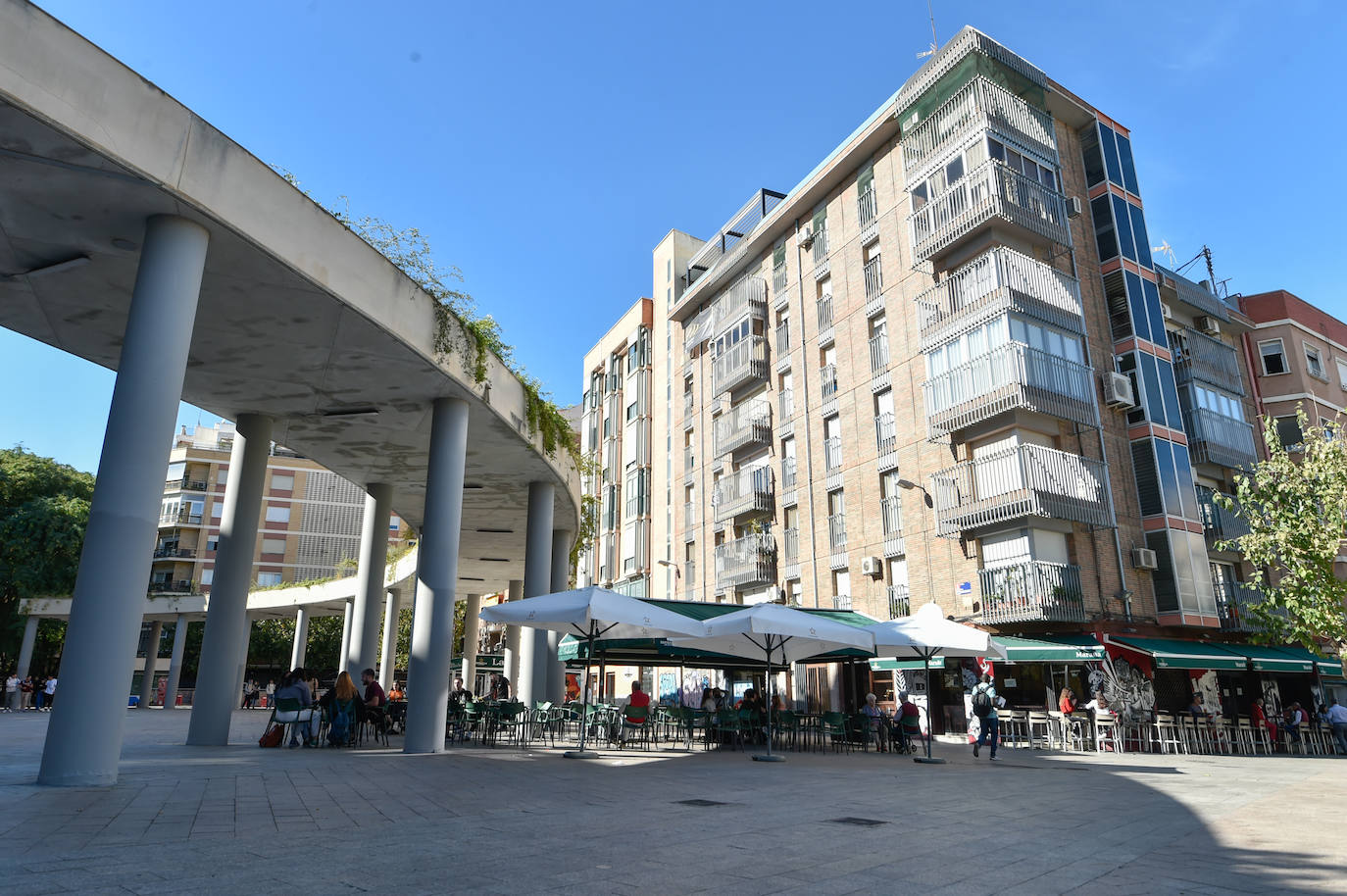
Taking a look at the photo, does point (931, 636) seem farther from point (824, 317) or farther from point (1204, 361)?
point (1204, 361)

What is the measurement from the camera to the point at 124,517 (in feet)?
26.7

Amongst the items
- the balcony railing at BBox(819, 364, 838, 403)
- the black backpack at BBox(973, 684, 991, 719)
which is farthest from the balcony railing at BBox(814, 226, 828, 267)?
the black backpack at BBox(973, 684, 991, 719)

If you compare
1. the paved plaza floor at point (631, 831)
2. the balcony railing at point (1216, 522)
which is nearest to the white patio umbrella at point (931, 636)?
the paved plaza floor at point (631, 831)

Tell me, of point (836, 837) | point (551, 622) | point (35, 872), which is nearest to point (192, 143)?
point (35, 872)

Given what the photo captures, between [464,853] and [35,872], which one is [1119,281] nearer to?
[464,853]

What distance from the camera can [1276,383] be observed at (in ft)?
104

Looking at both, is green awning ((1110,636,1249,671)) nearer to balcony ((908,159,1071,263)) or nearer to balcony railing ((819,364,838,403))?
balcony ((908,159,1071,263))

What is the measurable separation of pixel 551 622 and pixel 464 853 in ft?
27.1

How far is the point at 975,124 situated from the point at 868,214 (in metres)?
5.30

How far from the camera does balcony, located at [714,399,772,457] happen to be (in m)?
33.2

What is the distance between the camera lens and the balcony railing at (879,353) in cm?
2791

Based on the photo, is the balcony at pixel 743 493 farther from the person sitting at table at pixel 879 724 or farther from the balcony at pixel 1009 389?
the person sitting at table at pixel 879 724

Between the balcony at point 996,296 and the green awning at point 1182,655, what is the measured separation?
9120mm

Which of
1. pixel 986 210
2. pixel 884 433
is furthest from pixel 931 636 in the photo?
pixel 986 210
